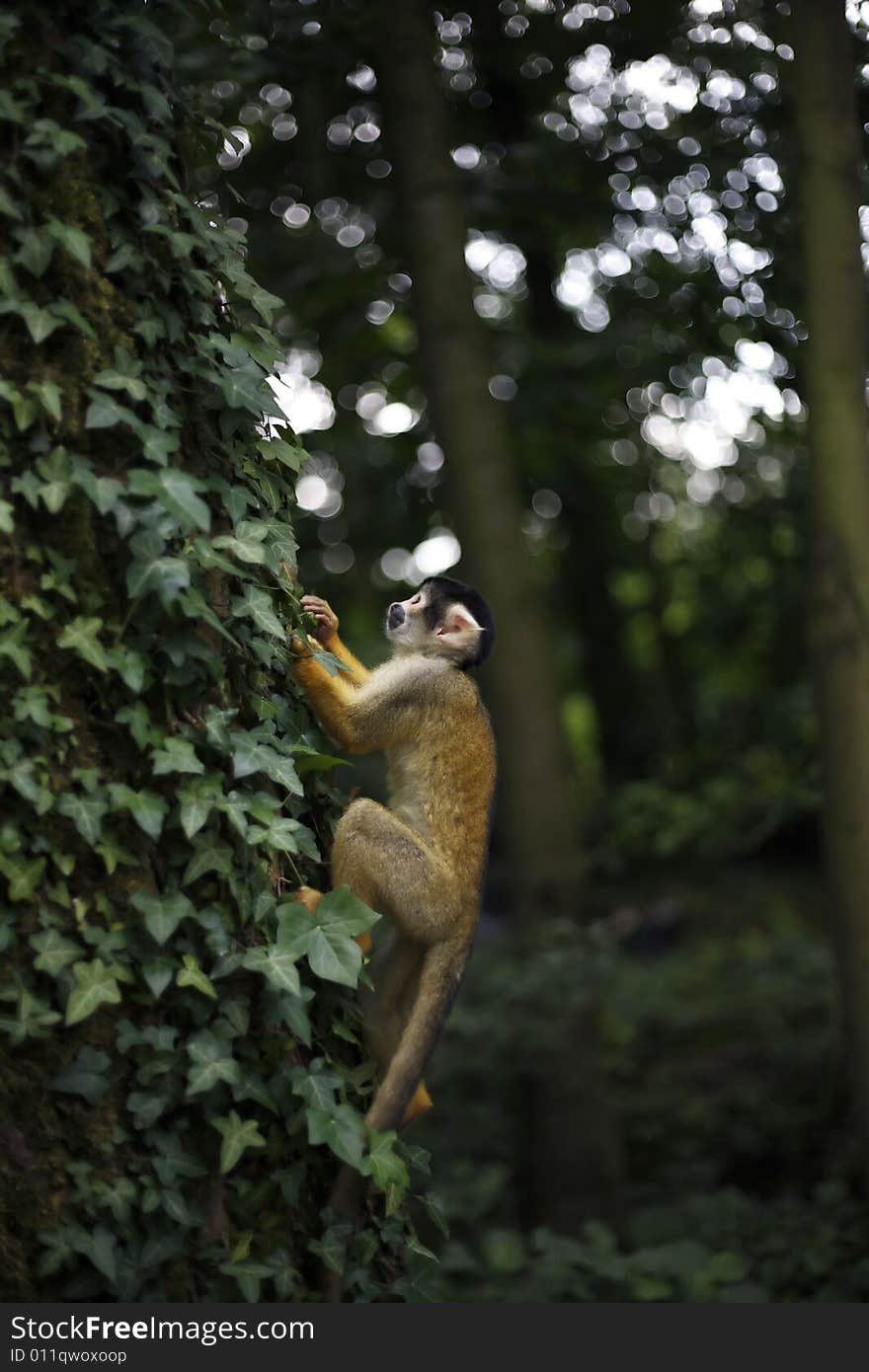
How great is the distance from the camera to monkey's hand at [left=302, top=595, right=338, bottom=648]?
132 inches

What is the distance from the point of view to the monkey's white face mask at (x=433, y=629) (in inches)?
151

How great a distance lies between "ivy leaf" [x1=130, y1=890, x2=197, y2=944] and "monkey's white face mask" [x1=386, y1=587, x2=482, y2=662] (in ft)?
5.13

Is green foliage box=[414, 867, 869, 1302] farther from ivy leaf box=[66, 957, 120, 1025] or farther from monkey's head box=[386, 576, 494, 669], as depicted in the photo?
monkey's head box=[386, 576, 494, 669]

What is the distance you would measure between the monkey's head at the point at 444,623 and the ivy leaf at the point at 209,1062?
1637 millimetres

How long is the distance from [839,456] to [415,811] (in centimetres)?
251

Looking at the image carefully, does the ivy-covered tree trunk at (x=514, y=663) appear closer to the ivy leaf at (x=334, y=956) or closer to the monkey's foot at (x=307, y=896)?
the monkey's foot at (x=307, y=896)

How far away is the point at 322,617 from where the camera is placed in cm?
338

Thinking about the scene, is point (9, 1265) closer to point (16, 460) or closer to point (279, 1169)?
point (279, 1169)

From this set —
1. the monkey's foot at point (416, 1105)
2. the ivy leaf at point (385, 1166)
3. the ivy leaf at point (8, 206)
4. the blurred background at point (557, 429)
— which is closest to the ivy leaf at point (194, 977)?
the ivy leaf at point (385, 1166)

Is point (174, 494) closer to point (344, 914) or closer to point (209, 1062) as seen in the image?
point (344, 914)

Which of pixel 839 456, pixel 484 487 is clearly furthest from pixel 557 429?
pixel 839 456

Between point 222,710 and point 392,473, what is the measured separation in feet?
19.0

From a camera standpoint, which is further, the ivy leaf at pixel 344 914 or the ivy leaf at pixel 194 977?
the ivy leaf at pixel 344 914

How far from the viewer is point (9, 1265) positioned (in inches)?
94.7
